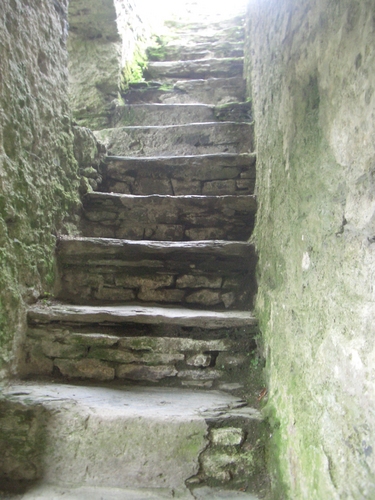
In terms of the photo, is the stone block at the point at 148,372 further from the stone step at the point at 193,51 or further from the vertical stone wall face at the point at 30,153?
the stone step at the point at 193,51

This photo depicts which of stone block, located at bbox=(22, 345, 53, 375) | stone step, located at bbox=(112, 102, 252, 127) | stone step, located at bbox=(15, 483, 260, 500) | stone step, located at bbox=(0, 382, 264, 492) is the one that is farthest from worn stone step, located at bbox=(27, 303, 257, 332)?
stone step, located at bbox=(112, 102, 252, 127)

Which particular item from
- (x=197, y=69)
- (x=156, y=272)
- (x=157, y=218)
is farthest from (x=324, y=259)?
(x=197, y=69)

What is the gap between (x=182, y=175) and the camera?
2576mm

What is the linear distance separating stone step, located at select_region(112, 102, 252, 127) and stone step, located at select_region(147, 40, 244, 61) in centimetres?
140

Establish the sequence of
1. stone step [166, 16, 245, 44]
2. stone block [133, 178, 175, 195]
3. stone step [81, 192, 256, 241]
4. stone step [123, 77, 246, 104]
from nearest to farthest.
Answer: stone step [81, 192, 256, 241]
stone block [133, 178, 175, 195]
stone step [123, 77, 246, 104]
stone step [166, 16, 245, 44]

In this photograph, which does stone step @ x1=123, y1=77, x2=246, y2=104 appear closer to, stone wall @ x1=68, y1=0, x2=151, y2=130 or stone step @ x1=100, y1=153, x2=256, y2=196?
stone wall @ x1=68, y1=0, x2=151, y2=130

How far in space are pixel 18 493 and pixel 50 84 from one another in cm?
176

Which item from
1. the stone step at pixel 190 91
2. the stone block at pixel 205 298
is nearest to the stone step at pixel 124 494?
the stone block at pixel 205 298

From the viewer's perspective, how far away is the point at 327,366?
0.95 metres

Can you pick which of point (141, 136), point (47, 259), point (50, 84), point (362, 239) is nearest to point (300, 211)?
point (362, 239)

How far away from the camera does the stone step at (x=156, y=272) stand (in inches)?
78.7

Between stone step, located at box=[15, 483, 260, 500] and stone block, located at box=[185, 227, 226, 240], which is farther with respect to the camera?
stone block, located at box=[185, 227, 226, 240]

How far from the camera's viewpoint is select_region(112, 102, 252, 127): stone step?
318 centimetres

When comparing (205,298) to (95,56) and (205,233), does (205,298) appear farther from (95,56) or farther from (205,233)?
(95,56)
